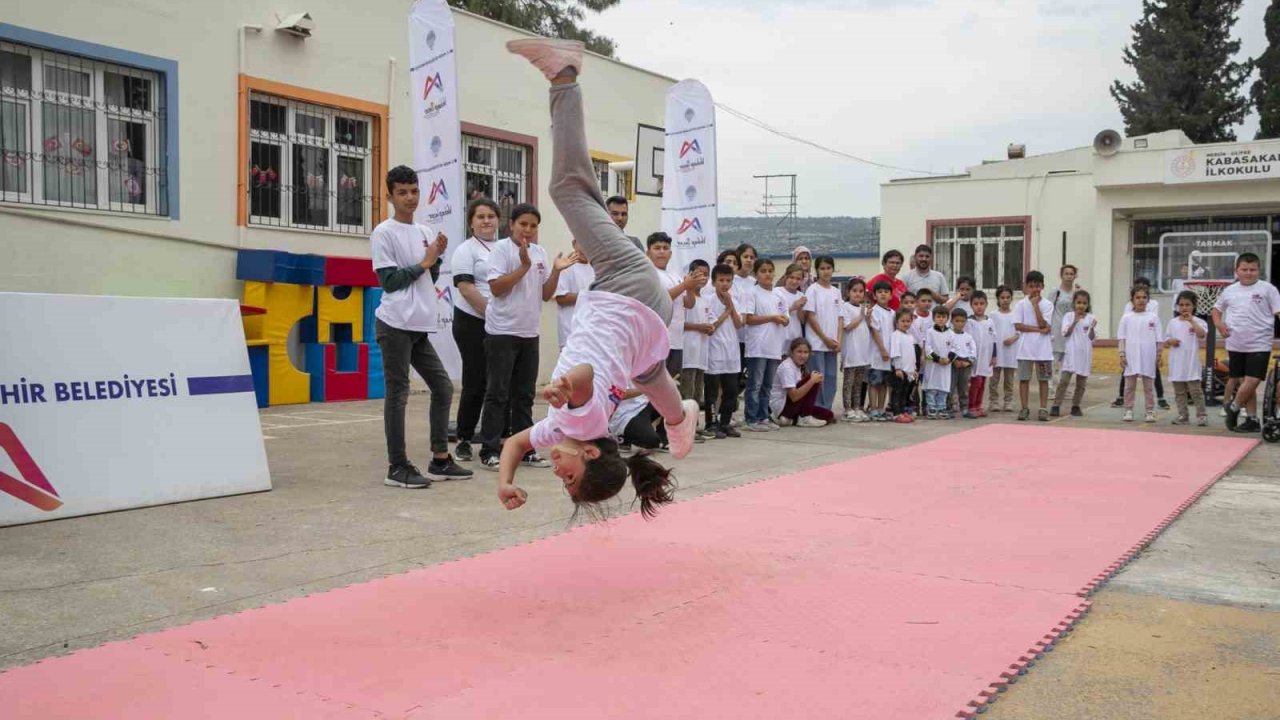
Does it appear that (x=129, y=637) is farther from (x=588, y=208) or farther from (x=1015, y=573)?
(x=1015, y=573)

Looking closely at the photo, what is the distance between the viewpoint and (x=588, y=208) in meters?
5.04

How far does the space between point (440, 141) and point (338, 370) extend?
3888 millimetres

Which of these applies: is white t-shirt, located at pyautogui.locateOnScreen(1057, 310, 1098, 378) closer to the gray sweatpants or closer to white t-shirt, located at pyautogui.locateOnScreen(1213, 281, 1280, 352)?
white t-shirt, located at pyautogui.locateOnScreen(1213, 281, 1280, 352)

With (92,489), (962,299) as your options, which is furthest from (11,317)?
(962,299)

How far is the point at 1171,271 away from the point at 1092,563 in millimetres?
20574

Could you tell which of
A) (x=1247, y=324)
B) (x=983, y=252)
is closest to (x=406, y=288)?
(x=1247, y=324)

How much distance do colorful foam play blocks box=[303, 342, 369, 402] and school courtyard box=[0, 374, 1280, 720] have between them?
4.17m

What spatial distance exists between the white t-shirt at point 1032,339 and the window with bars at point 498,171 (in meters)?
6.71

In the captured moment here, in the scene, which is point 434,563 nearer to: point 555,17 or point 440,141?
point 440,141

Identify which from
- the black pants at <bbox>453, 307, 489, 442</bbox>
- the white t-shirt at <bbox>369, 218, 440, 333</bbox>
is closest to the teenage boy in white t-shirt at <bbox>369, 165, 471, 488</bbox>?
the white t-shirt at <bbox>369, 218, 440, 333</bbox>

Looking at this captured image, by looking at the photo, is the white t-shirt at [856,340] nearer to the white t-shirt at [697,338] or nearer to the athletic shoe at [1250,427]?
the white t-shirt at [697,338]

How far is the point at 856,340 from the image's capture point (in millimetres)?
10992

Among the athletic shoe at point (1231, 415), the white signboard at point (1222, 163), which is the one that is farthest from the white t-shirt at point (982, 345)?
the white signboard at point (1222, 163)

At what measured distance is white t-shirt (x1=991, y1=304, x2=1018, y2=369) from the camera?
12.1 metres
